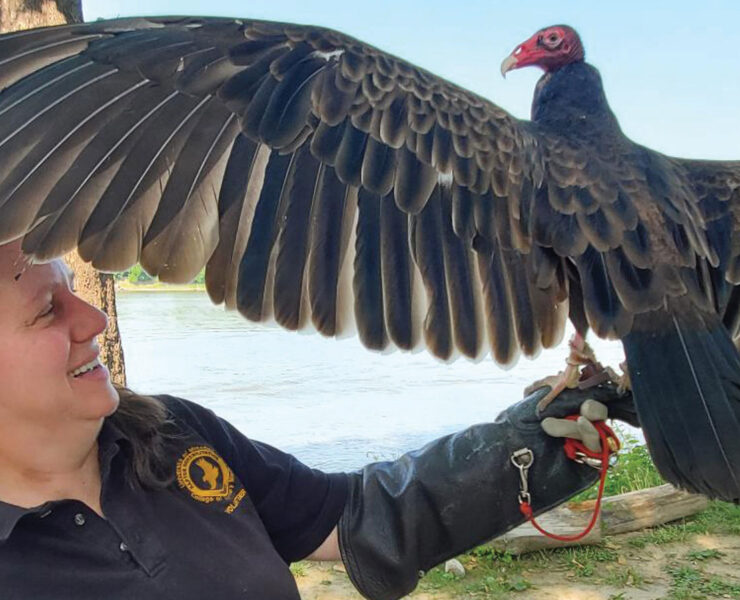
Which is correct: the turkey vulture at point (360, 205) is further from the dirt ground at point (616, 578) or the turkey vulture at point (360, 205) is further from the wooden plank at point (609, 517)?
the wooden plank at point (609, 517)

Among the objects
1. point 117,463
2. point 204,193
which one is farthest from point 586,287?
point 117,463

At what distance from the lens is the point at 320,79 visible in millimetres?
1710

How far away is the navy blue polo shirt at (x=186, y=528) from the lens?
1.38 meters

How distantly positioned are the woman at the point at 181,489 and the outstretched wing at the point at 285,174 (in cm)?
21

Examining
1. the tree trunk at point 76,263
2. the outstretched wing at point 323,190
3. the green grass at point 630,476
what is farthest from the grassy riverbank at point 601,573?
the outstretched wing at point 323,190

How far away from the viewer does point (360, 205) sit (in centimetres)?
173

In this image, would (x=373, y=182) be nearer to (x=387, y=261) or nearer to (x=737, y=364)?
(x=387, y=261)

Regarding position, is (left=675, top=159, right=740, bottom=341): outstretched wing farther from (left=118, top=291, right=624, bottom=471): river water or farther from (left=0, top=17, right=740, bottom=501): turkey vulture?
(left=118, top=291, right=624, bottom=471): river water

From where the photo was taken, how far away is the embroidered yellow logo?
164 cm

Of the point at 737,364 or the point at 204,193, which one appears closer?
the point at 204,193

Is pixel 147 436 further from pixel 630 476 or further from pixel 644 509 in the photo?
pixel 630 476

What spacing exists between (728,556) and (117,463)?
3.84m

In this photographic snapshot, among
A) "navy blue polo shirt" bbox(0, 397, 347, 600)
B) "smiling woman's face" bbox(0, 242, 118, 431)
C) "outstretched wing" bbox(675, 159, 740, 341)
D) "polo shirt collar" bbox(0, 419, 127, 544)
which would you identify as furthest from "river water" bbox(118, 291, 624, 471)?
"smiling woman's face" bbox(0, 242, 118, 431)

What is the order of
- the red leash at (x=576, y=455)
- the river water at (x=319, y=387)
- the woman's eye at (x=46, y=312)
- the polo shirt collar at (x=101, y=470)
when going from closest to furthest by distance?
the polo shirt collar at (x=101, y=470) → the woman's eye at (x=46, y=312) → the red leash at (x=576, y=455) → the river water at (x=319, y=387)
